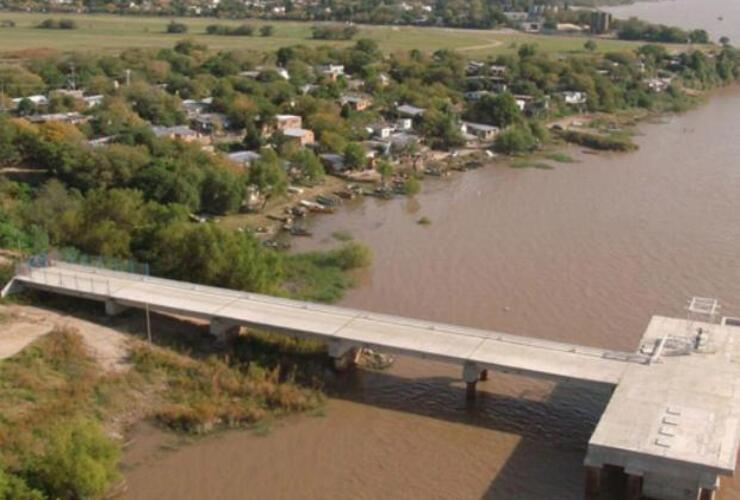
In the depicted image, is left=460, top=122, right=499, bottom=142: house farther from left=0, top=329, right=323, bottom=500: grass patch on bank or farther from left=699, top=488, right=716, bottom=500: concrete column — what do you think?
left=699, top=488, right=716, bottom=500: concrete column

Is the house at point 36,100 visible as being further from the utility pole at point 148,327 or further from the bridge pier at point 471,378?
the bridge pier at point 471,378

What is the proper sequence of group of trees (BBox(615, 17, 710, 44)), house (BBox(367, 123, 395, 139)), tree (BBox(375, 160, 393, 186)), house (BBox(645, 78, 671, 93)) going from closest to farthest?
tree (BBox(375, 160, 393, 186))
house (BBox(367, 123, 395, 139))
house (BBox(645, 78, 671, 93))
group of trees (BBox(615, 17, 710, 44))

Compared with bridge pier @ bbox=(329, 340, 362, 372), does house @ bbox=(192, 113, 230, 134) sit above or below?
above

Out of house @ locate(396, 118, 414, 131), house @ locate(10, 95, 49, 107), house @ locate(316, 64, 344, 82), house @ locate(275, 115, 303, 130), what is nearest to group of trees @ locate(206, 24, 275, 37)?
house @ locate(316, 64, 344, 82)

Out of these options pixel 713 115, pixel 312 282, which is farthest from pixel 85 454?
pixel 713 115

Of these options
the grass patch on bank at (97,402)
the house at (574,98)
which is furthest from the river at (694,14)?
the grass patch on bank at (97,402)

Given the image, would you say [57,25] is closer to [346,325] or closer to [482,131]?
[482,131]
